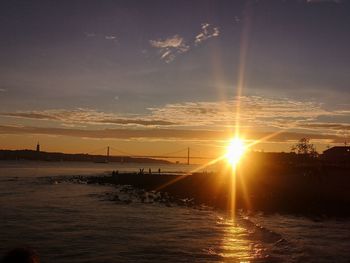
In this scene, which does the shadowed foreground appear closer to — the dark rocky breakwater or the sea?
the dark rocky breakwater

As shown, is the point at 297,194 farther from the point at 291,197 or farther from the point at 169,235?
the point at 169,235

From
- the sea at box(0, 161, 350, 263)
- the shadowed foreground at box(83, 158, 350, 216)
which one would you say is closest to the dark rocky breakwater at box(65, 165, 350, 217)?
the shadowed foreground at box(83, 158, 350, 216)

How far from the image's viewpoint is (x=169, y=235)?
2834cm

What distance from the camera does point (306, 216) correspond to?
39250mm

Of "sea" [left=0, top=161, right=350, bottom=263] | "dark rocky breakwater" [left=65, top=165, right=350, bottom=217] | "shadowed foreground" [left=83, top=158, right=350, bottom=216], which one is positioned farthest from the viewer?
"shadowed foreground" [left=83, top=158, right=350, bottom=216]

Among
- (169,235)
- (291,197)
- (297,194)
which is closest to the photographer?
(169,235)

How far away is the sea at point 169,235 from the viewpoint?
22156 millimetres

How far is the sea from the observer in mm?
22156

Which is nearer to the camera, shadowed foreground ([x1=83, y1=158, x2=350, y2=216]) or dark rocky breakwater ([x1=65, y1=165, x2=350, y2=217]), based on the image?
dark rocky breakwater ([x1=65, y1=165, x2=350, y2=217])

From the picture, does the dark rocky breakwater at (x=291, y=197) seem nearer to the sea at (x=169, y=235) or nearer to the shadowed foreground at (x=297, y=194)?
the shadowed foreground at (x=297, y=194)

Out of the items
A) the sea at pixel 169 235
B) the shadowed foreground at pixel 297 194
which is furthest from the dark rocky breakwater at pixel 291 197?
the sea at pixel 169 235

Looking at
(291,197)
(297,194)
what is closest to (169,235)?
(291,197)

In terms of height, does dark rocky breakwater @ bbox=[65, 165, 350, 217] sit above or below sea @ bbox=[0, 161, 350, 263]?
above

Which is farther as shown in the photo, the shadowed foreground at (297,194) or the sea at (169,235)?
the shadowed foreground at (297,194)
